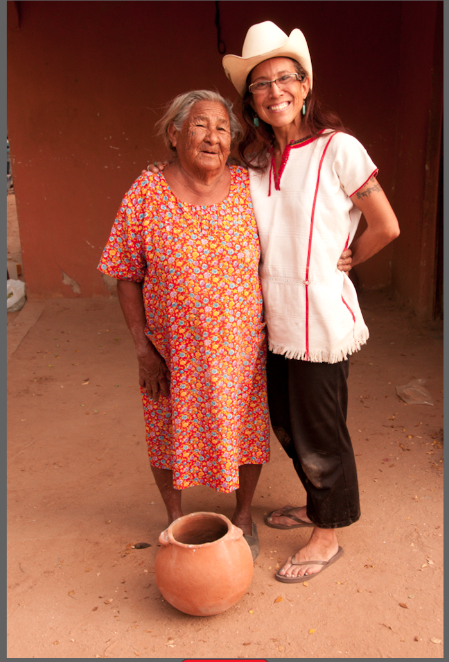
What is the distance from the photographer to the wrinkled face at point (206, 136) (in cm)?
217

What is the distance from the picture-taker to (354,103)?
225 inches

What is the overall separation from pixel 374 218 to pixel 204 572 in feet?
4.73

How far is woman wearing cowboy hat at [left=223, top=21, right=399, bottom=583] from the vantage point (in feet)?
6.90

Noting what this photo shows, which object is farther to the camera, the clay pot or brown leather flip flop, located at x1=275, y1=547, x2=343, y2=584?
brown leather flip flop, located at x1=275, y1=547, x2=343, y2=584

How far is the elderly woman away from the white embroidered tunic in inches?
3.3

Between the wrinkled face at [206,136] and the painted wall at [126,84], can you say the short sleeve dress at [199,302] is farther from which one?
the painted wall at [126,84]

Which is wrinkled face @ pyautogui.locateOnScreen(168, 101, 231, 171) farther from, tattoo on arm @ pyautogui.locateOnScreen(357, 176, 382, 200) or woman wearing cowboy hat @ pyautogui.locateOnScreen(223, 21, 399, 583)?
tattoo on arm @ pyautogui.locateOnScreen(357, 176, 382, 200)

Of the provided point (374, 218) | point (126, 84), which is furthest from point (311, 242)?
point (126, 84)

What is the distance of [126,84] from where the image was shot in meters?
5.70

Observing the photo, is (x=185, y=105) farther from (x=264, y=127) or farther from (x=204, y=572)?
(x=204, y=572)

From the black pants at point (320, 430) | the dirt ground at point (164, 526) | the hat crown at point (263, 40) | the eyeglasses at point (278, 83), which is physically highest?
the hat crown at point (263, 40)

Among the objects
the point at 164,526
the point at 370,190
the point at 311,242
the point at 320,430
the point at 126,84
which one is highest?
the point at 126,84

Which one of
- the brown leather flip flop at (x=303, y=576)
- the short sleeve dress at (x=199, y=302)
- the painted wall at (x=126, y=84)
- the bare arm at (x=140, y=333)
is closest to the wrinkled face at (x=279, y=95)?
the short sleeve dress at (x=199, y=302)

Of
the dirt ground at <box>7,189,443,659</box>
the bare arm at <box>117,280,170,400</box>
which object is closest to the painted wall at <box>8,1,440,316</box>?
the dirt ground at <box>7,189,443,659</box>
